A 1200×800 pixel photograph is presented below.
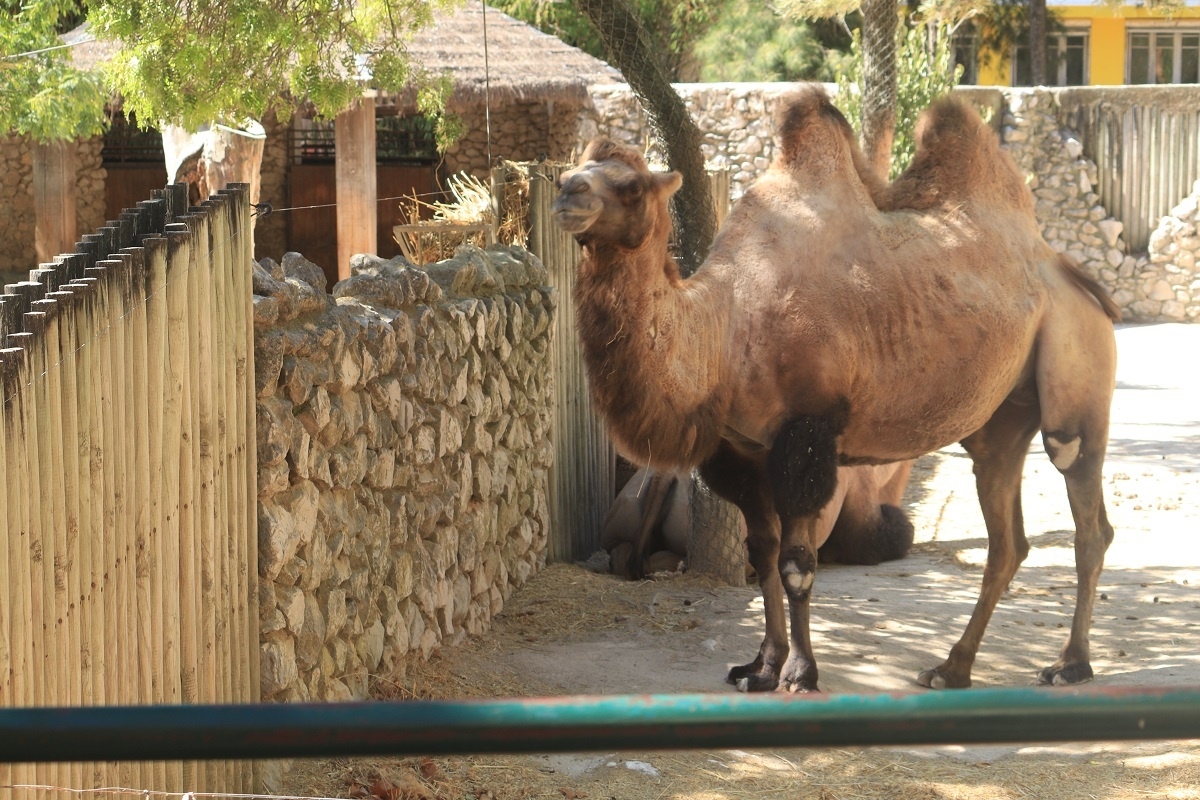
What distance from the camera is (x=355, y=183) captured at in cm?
1291

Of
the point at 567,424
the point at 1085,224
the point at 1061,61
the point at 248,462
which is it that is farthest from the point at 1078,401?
the point at 1061,61

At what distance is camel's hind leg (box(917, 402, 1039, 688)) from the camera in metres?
6.26

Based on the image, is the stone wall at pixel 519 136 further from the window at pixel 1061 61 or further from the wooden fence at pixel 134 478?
the wooden fence at pixel 134 478

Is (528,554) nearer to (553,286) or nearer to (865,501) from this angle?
(553,286)

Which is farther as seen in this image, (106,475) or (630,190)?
(630,190)

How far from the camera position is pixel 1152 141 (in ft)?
70.8

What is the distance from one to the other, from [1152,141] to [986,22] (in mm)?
9246

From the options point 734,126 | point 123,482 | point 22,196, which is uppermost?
point 734,126

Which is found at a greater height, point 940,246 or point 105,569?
point 940,246

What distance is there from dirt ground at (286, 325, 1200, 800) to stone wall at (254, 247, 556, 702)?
0.95ft

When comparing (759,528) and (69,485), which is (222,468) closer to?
(69,485)

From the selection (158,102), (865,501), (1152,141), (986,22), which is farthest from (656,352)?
(986,22)

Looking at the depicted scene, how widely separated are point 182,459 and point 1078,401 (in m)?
4.08

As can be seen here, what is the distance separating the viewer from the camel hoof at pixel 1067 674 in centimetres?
589
